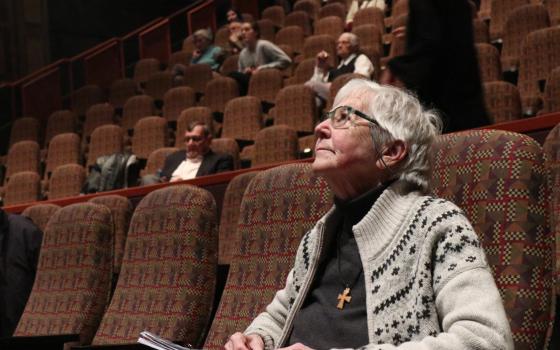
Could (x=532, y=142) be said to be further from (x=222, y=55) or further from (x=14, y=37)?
(x=14, y=37)

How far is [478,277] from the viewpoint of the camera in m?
0.63

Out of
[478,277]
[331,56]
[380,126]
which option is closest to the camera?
[478,277]

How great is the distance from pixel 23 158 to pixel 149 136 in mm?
626

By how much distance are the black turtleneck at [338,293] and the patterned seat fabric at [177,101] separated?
2.35 m

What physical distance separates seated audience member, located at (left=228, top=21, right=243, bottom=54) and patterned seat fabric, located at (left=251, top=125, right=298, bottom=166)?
4.90ft

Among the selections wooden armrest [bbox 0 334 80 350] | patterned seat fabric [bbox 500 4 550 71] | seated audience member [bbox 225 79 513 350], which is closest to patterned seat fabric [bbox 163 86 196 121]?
patterned seat fabric [bbox 500 4 550 71]

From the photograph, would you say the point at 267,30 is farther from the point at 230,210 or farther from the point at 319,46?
the point at 230,210

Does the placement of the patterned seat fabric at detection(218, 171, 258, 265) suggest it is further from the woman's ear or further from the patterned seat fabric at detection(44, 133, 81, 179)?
the patterned seat fabric at detection(44, 133, 81, 179)

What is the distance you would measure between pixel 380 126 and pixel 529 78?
1379mm

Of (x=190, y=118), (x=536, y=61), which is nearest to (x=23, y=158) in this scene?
(x=190, y=118)

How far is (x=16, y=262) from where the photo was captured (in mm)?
1524

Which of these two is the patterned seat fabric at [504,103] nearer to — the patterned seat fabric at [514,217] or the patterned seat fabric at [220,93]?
the patterned seat fabric at [514,217]

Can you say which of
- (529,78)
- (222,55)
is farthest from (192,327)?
(222,55)

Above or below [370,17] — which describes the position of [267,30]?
above
